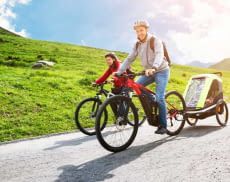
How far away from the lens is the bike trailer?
36.7 feet

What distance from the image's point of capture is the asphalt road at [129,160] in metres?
6.22

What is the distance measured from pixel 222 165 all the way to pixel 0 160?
413 cm

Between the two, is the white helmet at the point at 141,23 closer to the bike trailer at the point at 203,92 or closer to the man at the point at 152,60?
the man at the point at 152,60

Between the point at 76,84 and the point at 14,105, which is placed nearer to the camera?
the point at 14,105

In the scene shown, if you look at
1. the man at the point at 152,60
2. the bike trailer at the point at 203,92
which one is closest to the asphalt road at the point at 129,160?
the man at the point at 152,60

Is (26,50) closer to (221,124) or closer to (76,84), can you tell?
(76,84)

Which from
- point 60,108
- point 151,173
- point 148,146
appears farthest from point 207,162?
point 60,108

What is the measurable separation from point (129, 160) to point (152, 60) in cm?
238

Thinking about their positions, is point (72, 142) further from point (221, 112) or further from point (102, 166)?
point (221, 112)

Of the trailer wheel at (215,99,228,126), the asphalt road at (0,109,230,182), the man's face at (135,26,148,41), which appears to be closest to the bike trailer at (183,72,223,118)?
the trailer wheel at (215,99,228,126)

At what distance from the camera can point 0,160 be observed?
8.02 meters

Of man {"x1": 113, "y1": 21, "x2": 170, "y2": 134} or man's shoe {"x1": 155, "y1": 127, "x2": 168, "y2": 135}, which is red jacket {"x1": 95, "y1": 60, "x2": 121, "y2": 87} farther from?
man's shoe {"x1": 155, "y1": 127, "x2": 168, "y2": 135}

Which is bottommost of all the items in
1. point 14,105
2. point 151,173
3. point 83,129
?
point 151,173

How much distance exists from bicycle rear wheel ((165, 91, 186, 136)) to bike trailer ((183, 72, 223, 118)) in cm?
99
